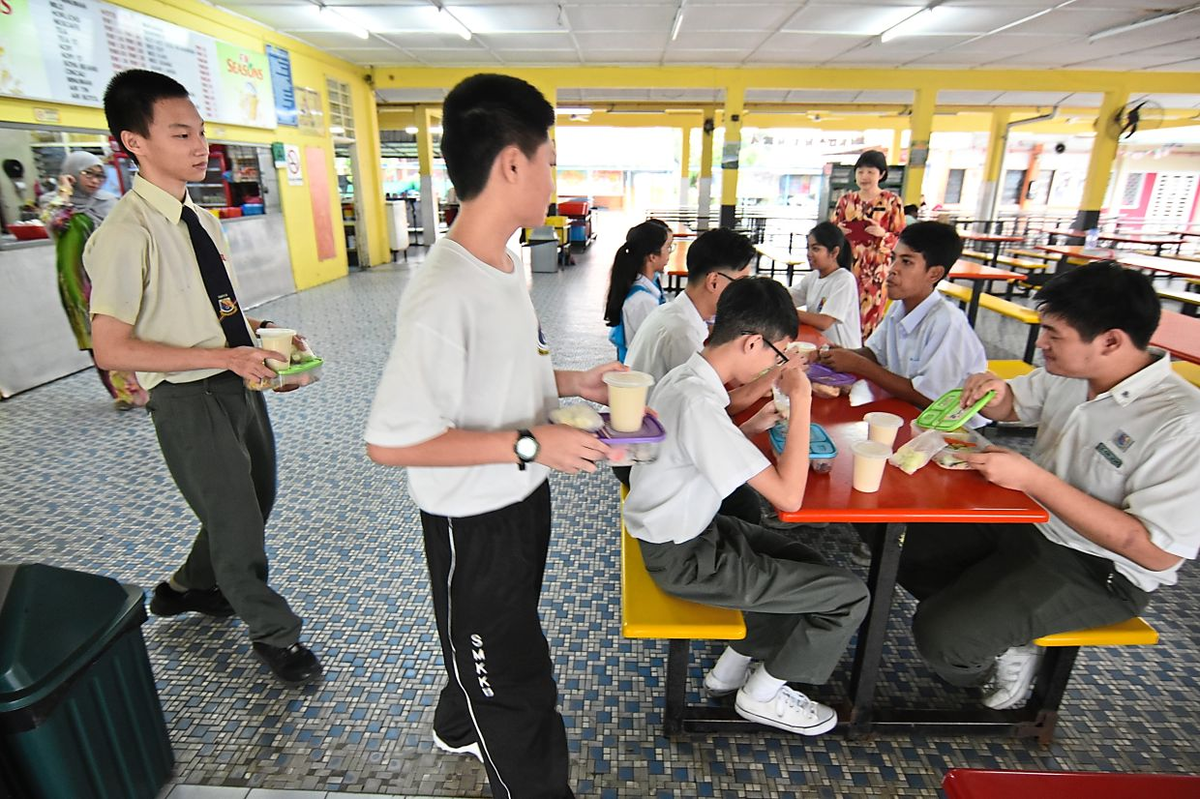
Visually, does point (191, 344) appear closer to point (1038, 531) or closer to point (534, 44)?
point (1038, 531)

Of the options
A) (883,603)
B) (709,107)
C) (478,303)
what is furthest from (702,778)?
(709,107)

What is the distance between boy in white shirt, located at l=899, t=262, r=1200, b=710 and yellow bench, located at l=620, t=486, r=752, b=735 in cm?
64

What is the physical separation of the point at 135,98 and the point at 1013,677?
2741mm

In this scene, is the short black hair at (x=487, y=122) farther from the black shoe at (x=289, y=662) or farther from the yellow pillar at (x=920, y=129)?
the yellow pillar at (x=920, y=129)

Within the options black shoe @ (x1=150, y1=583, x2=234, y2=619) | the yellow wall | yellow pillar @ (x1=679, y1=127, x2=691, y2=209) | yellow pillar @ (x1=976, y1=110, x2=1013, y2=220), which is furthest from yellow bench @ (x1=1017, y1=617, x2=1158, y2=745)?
yellow pillar @ (x1=679, y1=127, x2=691, y2=209)

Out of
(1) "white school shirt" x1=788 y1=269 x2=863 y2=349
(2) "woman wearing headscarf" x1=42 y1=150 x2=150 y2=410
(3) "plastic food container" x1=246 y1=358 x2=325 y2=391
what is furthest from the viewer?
(2) "woman wearing headscarf" x1=42 y1=150 x2=150 y2=410

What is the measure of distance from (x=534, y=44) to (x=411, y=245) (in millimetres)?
6444

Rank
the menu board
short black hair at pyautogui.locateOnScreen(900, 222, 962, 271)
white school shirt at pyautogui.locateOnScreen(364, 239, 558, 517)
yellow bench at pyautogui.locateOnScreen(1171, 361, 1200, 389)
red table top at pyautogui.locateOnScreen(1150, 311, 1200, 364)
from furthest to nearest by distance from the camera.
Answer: the menu board, yellow bench at pyautogui.locateOnScreen(1171, 361, 1200, 389), red table top at pyautogui.locateOnScreen(1150, 311, 1200, 364), short black hair at pyautogui.locateOnScreen(900, 222, 962, 271), white school shirt at pyautogui.locateOnScreen(364, 239, 558, 517)

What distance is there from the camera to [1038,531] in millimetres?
1728

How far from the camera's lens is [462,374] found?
1.11 metres

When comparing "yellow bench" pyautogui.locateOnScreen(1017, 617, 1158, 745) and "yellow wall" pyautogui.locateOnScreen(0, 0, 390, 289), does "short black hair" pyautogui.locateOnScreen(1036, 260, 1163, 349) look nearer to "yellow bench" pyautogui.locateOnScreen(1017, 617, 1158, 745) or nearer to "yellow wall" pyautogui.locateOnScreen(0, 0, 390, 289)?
"yellow bench" pyautogui.locateOnScreen(1017, 617, 1158, 745)

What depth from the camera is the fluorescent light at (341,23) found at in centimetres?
678

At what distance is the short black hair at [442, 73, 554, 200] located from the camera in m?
1.08

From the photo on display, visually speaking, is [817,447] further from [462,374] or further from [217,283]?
[217,283]
